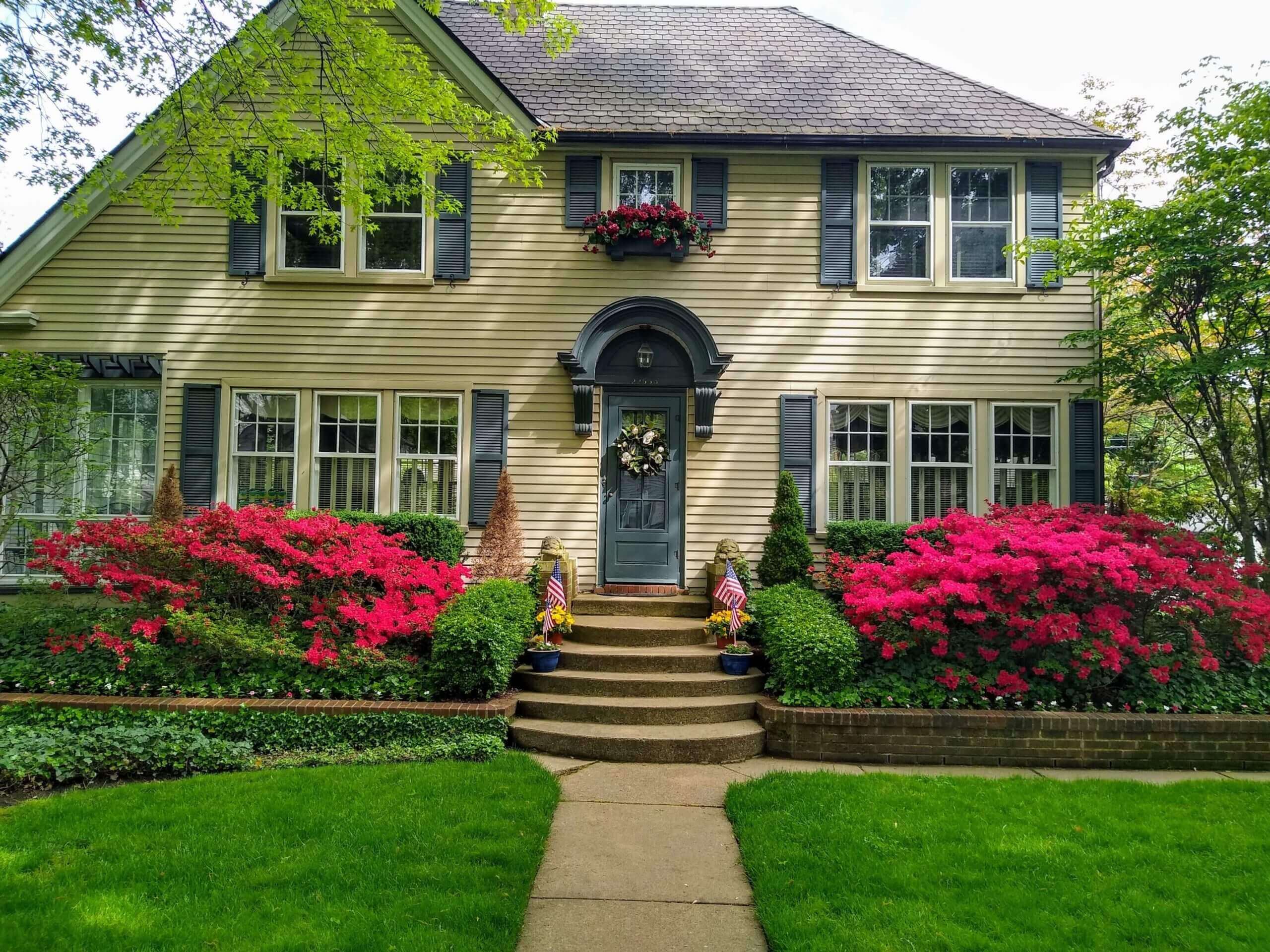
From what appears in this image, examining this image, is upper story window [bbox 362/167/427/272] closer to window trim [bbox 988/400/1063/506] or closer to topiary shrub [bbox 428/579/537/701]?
topiary shrub [bbox 428/579/537/701]

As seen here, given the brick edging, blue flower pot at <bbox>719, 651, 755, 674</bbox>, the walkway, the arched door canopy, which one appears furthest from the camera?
the arched door canopy

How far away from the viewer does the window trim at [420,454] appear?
8727mm

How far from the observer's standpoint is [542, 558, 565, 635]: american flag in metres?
6.53

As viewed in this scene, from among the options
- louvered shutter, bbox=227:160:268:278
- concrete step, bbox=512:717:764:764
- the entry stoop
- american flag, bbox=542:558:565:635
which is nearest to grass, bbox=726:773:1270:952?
concrete step, bbox=512:717:764:764

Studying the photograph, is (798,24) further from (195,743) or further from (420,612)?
(195,743)

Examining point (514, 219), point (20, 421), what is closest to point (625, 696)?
point (514, 219)

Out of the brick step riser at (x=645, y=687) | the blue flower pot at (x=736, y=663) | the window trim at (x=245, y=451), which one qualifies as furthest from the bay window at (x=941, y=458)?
the window trim at (x=245, y=451)

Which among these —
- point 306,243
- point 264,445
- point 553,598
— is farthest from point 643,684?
point 306,243

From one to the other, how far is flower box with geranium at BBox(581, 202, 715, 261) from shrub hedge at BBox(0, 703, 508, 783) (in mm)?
5504

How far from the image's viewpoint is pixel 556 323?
29.0 ft

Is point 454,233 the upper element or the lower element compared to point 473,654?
upper

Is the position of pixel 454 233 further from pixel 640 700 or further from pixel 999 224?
pixel 999 224

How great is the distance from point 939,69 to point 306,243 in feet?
27.5

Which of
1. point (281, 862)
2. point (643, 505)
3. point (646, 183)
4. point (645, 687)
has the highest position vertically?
point (646, 183)
